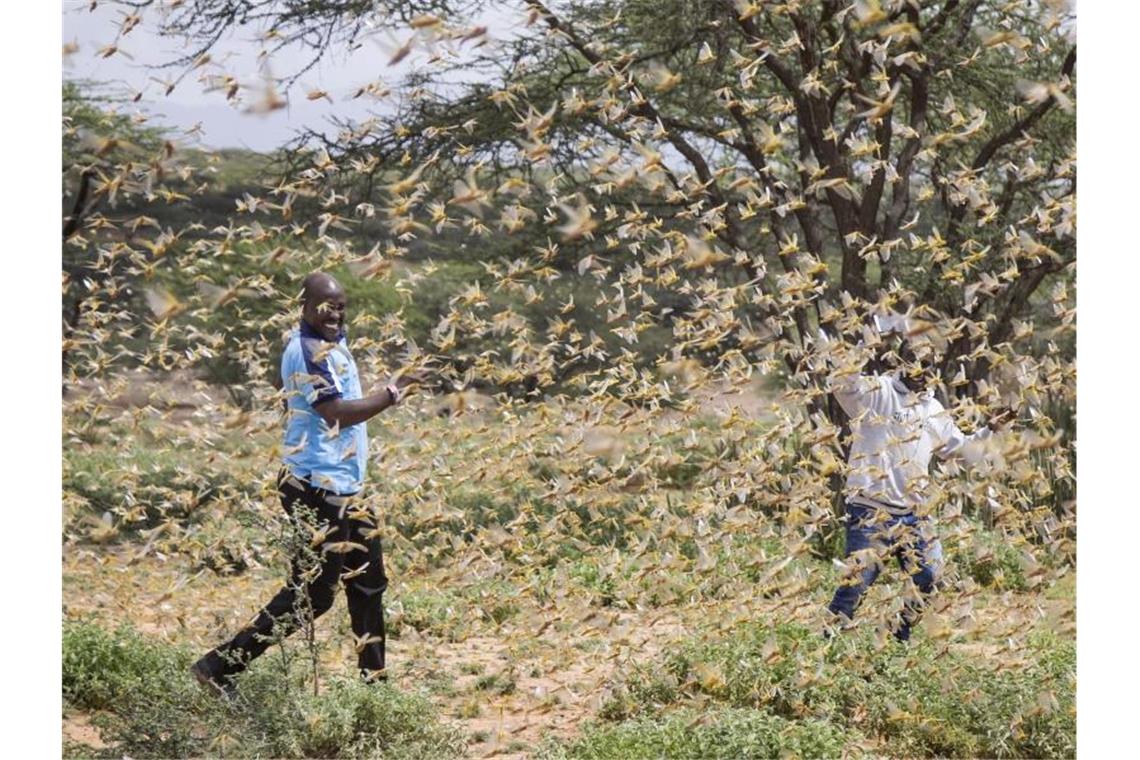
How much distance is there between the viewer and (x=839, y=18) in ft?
23.8

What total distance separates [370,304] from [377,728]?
9.72 metres

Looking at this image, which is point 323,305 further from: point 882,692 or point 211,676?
point 882,692

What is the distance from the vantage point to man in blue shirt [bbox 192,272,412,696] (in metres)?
3.94

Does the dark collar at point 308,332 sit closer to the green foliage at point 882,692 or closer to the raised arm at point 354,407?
the raised arm at point 354,407

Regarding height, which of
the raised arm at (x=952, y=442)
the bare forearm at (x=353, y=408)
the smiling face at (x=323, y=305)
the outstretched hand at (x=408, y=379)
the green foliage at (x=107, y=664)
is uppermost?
the smiling face at (x=323, y=305)

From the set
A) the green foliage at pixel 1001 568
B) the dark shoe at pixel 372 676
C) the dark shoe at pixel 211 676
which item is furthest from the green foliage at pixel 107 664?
the green foliage at pixel 1001 568

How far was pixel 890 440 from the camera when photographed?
4285 millimetres

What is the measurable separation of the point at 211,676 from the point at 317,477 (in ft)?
2.13

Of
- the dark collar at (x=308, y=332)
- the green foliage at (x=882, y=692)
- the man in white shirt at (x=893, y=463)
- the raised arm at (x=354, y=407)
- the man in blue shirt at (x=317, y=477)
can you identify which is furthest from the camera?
the man in white shirt at (x=893, y=463)

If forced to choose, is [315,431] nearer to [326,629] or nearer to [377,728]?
[377,728]

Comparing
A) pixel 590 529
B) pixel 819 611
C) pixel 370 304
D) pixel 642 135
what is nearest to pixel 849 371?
pixel 819 611

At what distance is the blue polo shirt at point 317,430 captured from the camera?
13.0 feet

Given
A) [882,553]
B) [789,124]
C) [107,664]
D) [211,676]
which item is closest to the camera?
[211,676]

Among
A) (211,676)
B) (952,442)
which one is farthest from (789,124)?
(211,676)
